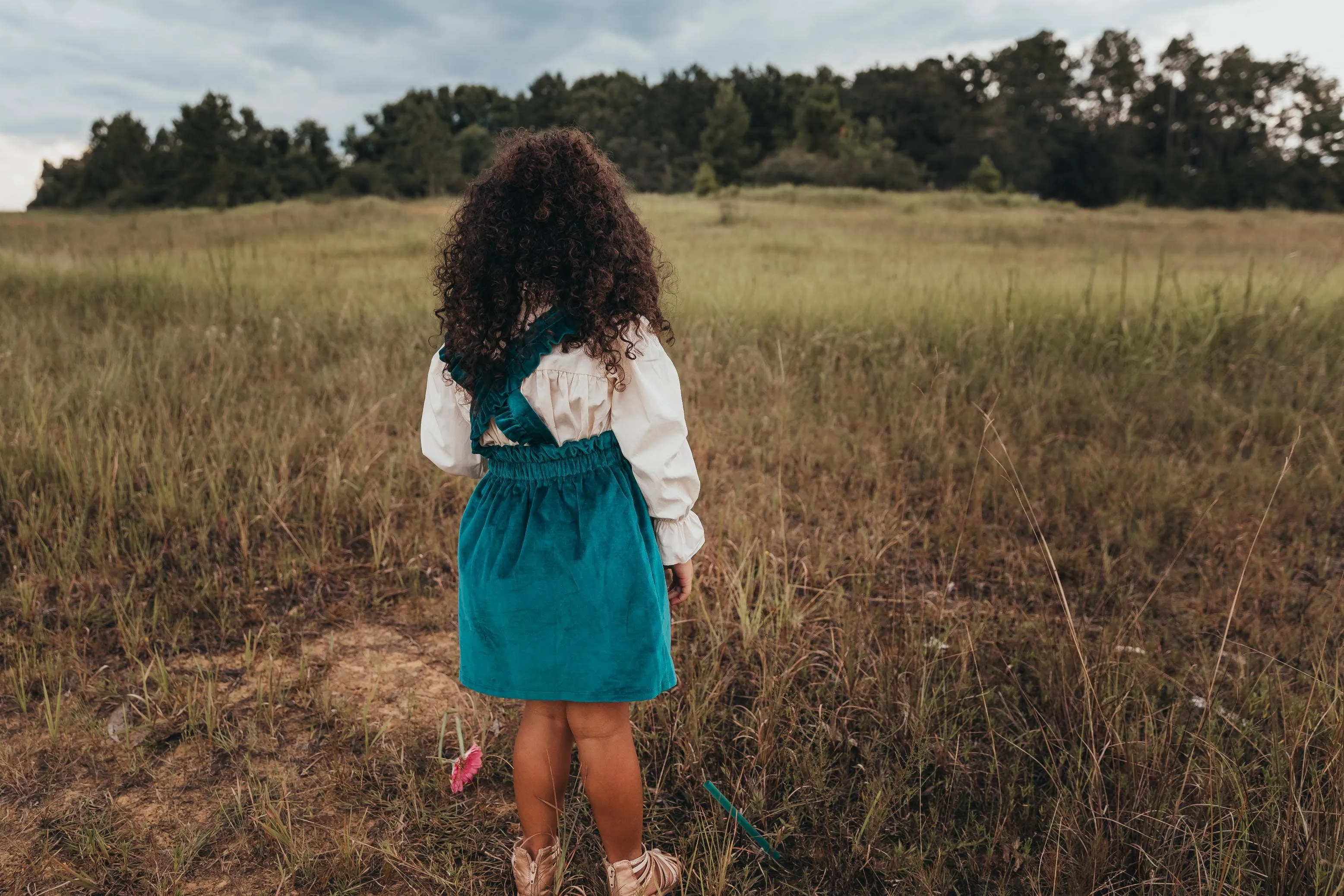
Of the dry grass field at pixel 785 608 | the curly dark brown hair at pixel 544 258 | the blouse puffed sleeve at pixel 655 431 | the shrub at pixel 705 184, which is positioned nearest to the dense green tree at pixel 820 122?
the shrub at pixel 705 184

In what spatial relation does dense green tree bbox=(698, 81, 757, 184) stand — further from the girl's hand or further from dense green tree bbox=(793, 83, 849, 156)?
the girl's hand

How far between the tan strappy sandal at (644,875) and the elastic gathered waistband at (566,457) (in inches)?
33.1

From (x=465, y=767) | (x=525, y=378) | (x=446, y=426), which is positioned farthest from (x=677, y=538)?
(x=465, y=767)

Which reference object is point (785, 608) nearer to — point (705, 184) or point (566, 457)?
point (566, 457)

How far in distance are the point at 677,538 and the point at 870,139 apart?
168 ft

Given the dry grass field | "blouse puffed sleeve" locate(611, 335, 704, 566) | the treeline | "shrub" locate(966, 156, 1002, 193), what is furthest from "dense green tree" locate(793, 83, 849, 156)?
"blouse puffed sleeve" locate(611, 335, 704, 566)

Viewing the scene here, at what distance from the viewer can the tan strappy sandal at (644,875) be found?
1.71 metres

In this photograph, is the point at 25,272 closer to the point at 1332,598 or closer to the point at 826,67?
the point at 1332,598

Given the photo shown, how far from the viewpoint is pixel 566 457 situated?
164 centimetres

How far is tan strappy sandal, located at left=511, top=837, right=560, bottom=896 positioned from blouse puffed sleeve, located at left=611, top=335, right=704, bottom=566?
2.61 ft

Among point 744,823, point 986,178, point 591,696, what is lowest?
point 744,823

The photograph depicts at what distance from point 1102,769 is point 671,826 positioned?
3.65ft

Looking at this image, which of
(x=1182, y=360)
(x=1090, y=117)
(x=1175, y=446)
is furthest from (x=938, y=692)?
(x=1090, y=117)

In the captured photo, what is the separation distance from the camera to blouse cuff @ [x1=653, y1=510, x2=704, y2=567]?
1.67 meters
